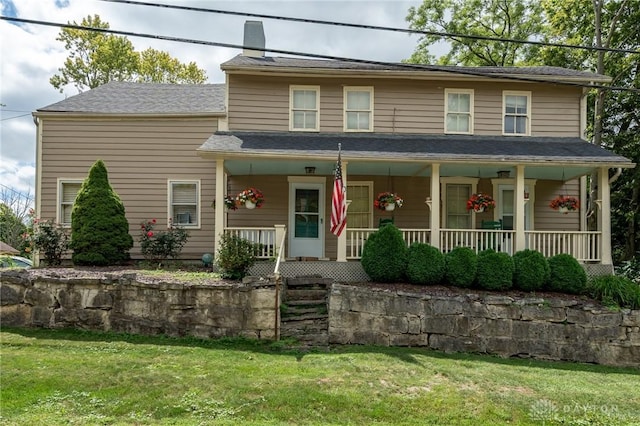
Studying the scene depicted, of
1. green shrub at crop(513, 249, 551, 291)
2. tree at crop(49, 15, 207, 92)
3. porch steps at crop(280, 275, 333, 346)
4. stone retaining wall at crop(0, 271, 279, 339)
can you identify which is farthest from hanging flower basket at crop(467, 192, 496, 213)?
tree at crop(49, 15, 207, 92)

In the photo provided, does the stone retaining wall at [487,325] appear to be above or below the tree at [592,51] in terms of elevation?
below

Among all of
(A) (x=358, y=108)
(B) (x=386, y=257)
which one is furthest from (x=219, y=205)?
(A) (x=358, y=108)

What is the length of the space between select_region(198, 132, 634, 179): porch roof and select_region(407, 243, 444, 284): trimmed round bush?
225 centimetres

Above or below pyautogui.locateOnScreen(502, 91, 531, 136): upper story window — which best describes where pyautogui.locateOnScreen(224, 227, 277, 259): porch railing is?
below

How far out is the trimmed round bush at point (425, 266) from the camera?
8664 mm

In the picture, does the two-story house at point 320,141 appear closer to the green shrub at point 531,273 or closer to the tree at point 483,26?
the green shrub at point 531,273

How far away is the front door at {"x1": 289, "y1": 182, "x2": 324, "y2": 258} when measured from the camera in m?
11.4

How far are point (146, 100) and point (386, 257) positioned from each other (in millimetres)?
8689

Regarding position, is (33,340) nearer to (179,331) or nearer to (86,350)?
(86,350)

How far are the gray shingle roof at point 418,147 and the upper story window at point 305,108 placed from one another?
0.33 m

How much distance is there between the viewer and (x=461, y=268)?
8.65 m

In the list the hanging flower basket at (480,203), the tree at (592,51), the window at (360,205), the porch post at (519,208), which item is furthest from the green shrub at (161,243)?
the tree at (592,51)

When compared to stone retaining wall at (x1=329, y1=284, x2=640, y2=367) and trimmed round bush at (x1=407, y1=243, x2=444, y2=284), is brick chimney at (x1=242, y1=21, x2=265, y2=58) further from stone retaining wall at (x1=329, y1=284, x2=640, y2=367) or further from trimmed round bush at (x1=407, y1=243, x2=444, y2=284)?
stone retaining wall at (x1=329, y1=284, x2=640, y2=367)

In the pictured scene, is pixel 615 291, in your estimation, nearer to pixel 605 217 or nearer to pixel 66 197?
pixel 605 217
